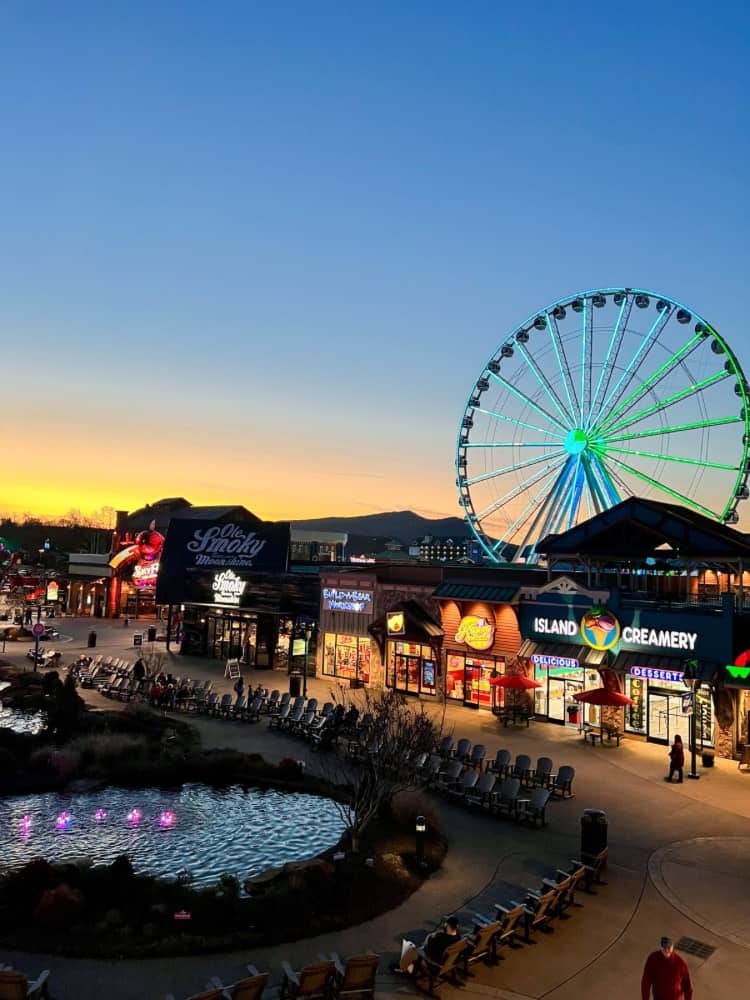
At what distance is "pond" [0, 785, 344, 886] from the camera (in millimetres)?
16562

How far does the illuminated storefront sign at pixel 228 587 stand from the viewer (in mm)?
47922

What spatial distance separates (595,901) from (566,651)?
56.0 ft

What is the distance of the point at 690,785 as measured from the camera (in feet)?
76.4

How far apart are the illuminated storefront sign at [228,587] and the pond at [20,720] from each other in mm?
16173

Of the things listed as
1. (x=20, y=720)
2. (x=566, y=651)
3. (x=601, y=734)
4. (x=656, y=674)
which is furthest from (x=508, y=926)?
(x=20, y=720)

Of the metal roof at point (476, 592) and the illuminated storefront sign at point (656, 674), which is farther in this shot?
the metal roof at point (476, 592)

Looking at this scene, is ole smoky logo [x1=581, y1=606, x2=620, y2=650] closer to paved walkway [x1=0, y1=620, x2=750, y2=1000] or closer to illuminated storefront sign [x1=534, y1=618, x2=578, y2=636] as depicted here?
illuminated storefront sign [x1=534, y1=618, x2=578, y2=636]

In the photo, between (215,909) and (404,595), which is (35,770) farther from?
(404,595)

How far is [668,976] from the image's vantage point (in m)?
9.62

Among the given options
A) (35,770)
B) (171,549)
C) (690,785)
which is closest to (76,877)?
(35,770)

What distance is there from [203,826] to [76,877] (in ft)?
15.7

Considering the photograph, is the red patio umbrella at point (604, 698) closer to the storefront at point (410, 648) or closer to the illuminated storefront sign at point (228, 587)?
the storefront at point (410, 648)

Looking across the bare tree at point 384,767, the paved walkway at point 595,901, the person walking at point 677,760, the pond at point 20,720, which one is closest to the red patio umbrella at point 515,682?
the paved walkway at point 595,901

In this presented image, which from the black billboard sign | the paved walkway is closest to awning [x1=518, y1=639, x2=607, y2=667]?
the paved walkway
